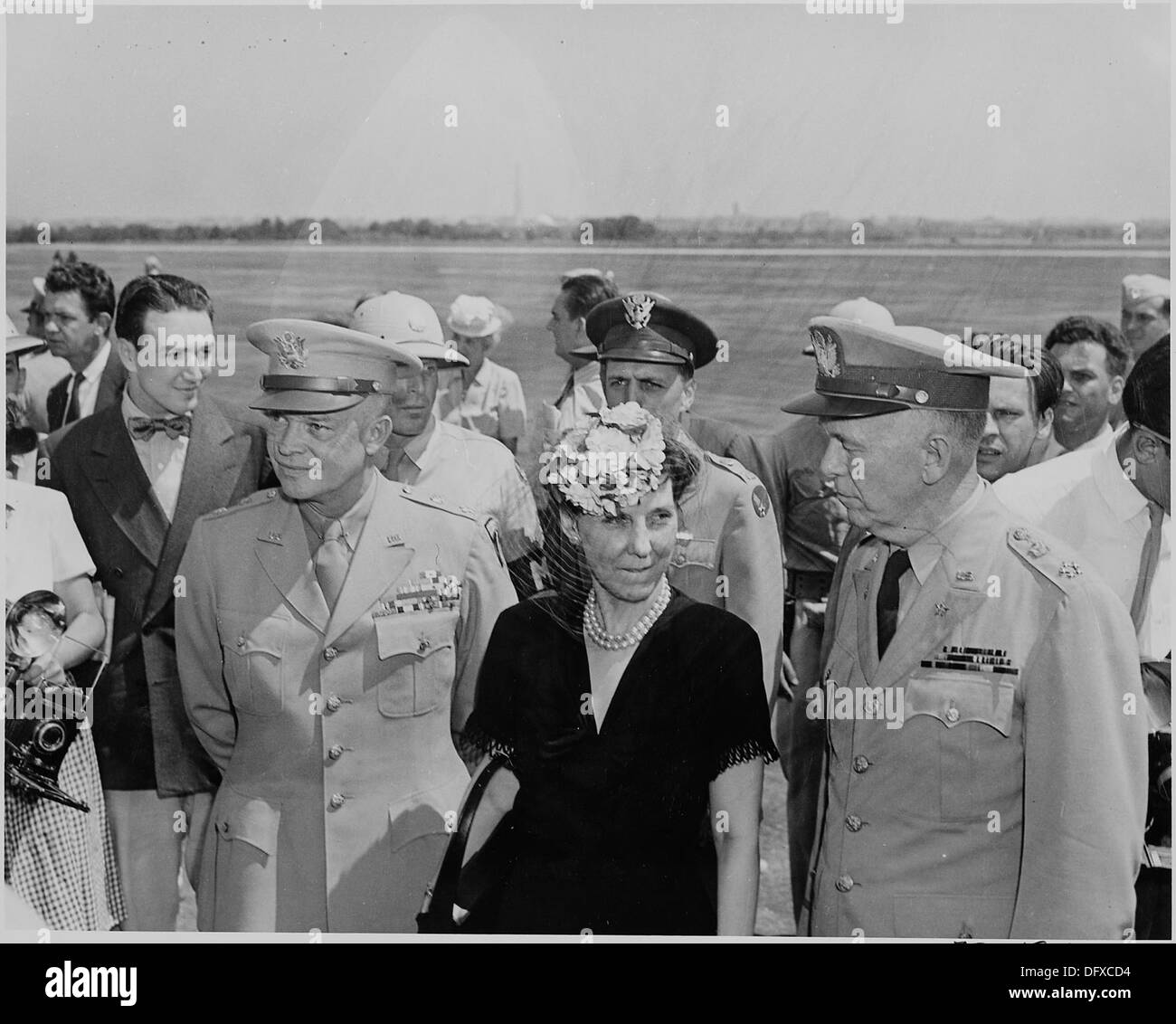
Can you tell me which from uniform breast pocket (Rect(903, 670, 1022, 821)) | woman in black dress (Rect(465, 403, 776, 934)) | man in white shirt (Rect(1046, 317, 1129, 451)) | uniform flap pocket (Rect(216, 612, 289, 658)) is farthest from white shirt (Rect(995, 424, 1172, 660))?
uniform flap pocket (Rect(216, 612, 289, 658))

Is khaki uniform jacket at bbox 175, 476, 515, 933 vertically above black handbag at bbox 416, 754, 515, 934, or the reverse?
khaki uniform jacket at bbox 175, 476, 515, 933

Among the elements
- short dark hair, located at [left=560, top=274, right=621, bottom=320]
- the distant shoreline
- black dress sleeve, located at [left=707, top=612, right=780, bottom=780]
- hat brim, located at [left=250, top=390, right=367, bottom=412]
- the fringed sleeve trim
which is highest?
the distant shoreline

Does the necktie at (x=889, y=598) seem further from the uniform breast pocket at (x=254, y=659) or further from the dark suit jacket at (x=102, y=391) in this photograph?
the dark suit jacket at (x=102, y=391)

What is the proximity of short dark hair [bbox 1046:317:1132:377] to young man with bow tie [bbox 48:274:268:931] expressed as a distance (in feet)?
7.49

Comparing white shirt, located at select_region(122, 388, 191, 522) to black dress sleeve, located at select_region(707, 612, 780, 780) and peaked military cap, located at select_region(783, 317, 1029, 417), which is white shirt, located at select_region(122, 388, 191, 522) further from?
peaked military cap, located at select_region(783, 317, 1029, 417)

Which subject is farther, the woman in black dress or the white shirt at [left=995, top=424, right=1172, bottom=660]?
the white shirt at [left=995, top=424, right=1172, bottom=660]

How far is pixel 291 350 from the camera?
3996 millimetres

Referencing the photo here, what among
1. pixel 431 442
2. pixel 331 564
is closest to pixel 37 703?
pixel 331 564

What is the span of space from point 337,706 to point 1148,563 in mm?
2274

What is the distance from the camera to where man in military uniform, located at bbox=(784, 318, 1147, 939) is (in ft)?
11.9

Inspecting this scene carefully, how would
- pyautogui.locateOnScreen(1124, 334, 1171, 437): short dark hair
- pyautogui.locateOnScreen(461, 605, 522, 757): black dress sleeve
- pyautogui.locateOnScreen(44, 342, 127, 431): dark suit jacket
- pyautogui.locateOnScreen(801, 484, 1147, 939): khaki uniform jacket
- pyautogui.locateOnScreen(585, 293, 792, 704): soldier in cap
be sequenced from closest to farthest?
pyautogui.locateOnScreen(801, 484, 1147, 939): khaki uniform jacket
pyautogui.locateOnScreen(461, 605, 522, 757): black dress sleeve
pyautogui.locateOnScreen(585, 293, 792, 704): soldier in cap
pyautogui.locateOnScreen(1124, 334, 1171, 437): short dark hair
pyautogui.locateOnScreen(44, 342, 127, 431): dark suit jacket

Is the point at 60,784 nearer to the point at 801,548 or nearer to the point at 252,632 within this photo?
the point at 252,632
